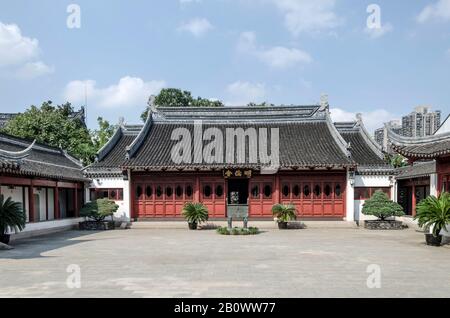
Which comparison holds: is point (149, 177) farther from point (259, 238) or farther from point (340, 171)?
point (340, 171)

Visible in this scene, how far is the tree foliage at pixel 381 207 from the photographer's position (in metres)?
18.6

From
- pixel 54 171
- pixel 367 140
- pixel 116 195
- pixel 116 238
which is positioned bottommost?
pixel 116 238

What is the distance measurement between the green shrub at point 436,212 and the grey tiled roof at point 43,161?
14460mm

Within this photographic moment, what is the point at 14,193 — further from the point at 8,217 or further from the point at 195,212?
the point at 195,212

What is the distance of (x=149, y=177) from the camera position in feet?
70.0

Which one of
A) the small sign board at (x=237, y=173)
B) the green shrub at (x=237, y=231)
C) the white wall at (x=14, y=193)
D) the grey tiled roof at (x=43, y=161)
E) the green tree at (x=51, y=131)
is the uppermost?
the green tree at (x=51, y=131)

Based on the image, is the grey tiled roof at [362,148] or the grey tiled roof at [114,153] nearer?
the grey tiled roof at [362,148]

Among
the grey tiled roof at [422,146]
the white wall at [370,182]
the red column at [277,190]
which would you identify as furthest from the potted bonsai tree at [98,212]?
the grey tiled roof at [422,146]

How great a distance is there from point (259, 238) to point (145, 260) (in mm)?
6118

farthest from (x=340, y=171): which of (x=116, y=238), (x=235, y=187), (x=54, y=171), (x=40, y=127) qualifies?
(x=40, y=127)

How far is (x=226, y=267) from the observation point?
369 inches

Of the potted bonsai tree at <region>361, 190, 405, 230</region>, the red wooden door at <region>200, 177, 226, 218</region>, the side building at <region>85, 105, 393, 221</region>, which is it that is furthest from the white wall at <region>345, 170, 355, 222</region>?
the red wooden door at <region>200, 177, 226, 218</region>

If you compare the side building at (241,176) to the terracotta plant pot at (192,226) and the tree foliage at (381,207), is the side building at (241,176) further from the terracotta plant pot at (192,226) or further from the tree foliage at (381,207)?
the terracotta plant pot at (192,226)

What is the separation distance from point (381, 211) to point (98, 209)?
13.8 metres
